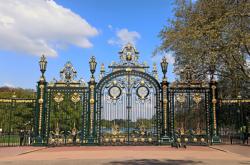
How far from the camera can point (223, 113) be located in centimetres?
2942

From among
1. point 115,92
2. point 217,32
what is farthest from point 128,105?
point 217,32

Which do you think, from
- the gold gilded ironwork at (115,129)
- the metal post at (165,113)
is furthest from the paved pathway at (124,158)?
the gold gilded ironwork at (115,129)

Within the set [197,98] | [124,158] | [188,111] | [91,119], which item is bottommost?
[124,158]

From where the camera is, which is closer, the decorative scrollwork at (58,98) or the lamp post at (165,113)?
the lamp post at (165,113)

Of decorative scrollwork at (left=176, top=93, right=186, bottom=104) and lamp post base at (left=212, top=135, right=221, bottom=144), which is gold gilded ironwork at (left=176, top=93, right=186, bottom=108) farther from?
lamp post base at (left=212, top=135, right=221, bottom=144)

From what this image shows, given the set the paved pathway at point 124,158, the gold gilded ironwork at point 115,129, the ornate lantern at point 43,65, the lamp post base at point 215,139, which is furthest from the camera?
the ornate lantern at point 43,65

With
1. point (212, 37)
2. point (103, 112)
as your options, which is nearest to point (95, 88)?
point (103, 112)

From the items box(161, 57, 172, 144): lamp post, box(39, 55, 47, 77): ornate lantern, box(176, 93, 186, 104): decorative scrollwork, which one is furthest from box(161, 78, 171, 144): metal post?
box(39, 55, 47, 77): ornate lantern

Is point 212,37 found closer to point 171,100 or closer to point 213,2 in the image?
point 213,2

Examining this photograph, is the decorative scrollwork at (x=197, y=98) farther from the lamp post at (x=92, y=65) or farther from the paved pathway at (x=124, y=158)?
the lamp post at (x=92, y=65)

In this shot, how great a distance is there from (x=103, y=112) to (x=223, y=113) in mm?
10021

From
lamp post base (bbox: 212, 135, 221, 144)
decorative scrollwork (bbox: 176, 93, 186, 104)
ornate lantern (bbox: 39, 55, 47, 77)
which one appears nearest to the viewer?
lamp post base (bbox: 212, 135, 221, 144)

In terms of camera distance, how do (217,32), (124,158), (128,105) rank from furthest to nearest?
(128,105) → (124,158) → (217,32)

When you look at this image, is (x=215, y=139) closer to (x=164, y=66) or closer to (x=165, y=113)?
(x=165, y=113)
